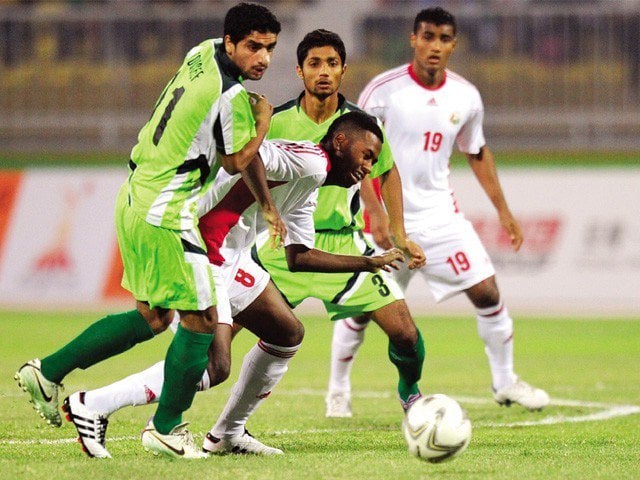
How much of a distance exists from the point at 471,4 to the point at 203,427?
454 inches

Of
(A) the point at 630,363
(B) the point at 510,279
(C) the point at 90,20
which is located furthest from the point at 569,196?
(C) the point at 90,20

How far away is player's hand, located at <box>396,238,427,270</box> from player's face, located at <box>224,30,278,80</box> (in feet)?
5.73

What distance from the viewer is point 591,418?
8367 millimetres

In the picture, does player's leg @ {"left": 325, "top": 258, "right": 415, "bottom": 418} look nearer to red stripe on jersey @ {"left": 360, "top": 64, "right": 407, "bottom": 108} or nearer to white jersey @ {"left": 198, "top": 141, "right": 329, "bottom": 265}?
red stripe on jersey @ {"left": 360, "top": 64, "right": 407, "bottom": 108}

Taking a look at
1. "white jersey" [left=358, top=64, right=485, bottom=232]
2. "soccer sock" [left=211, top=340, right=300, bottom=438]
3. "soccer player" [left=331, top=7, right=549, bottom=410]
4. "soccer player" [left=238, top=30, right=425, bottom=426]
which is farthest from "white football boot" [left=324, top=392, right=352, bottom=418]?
"soccer sock" [left=211, top=340, right=300, bottom=438]

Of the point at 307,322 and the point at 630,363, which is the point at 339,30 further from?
the point at 630,363

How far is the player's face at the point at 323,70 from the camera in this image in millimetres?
7152

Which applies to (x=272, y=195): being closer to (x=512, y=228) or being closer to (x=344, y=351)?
(x=344, y=351)

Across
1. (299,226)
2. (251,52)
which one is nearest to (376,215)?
(299,226)

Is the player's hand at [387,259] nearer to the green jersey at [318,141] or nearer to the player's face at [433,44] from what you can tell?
the green jersey at [318,141]

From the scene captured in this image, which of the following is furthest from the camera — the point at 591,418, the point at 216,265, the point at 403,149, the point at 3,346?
the point at 3,346

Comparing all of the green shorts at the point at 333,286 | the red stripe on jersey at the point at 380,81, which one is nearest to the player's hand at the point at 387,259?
the green shorts at the point at 333,286

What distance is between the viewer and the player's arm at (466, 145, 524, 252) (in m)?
9.34

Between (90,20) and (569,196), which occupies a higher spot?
(90,20)
